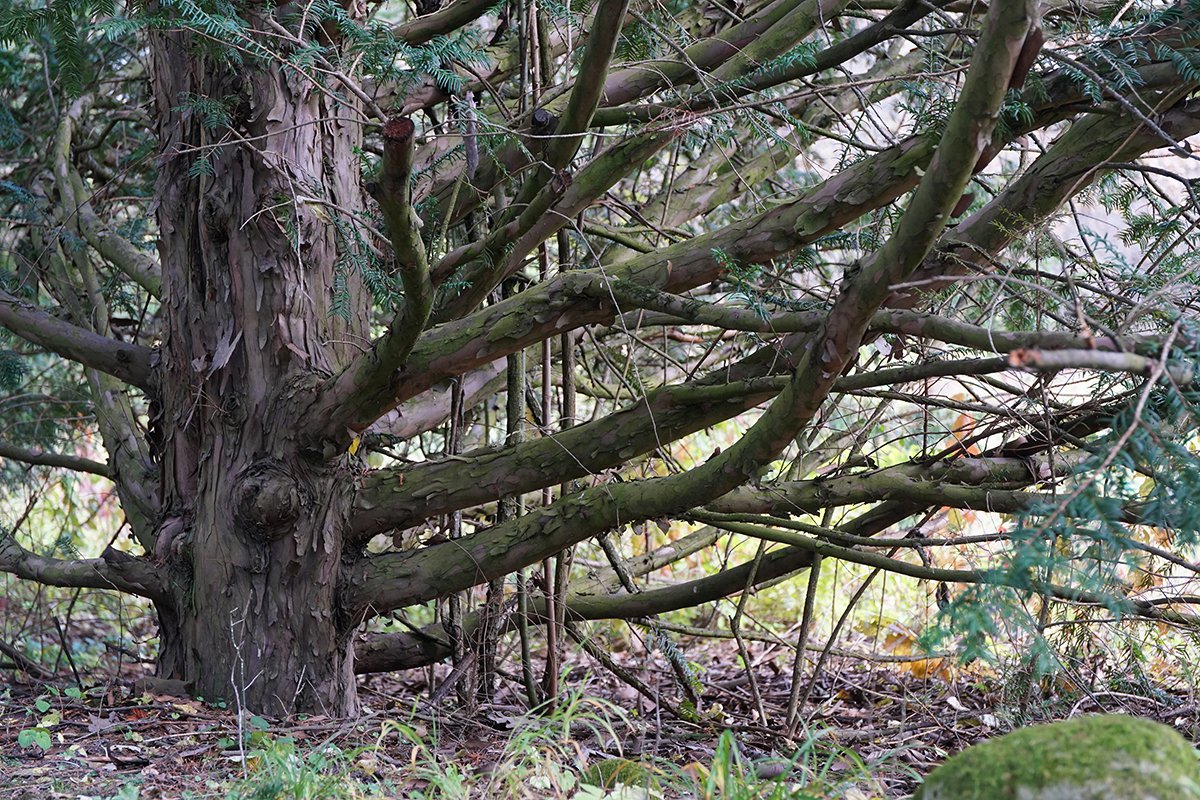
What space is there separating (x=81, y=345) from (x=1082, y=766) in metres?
3.31

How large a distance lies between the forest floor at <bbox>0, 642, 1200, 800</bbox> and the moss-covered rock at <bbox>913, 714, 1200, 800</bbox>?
1.45ft

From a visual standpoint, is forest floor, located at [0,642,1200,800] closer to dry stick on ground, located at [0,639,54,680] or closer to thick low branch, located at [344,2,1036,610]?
dry stick on ground, located at [0,639,54,680]

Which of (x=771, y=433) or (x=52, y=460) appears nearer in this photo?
(x=771, y=433)

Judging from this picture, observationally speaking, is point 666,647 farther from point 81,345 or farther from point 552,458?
point 81,345

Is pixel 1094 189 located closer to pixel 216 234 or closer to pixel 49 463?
pixel 216 234

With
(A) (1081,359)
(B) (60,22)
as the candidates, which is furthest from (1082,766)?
(B) (60,22)

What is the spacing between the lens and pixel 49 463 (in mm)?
3846

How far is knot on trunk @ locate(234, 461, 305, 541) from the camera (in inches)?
125

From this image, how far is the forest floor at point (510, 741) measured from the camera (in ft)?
7.77

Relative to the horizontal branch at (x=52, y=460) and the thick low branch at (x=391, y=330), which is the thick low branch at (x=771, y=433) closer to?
the thick low branch at (x=391, y=330)

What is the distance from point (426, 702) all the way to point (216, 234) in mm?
1772

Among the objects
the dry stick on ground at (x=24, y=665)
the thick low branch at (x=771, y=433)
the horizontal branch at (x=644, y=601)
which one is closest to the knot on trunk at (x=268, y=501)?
the thick low branch at (x=771, y=433)

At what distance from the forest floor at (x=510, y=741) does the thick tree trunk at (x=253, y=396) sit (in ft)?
0.68

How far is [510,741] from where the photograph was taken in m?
2.45
